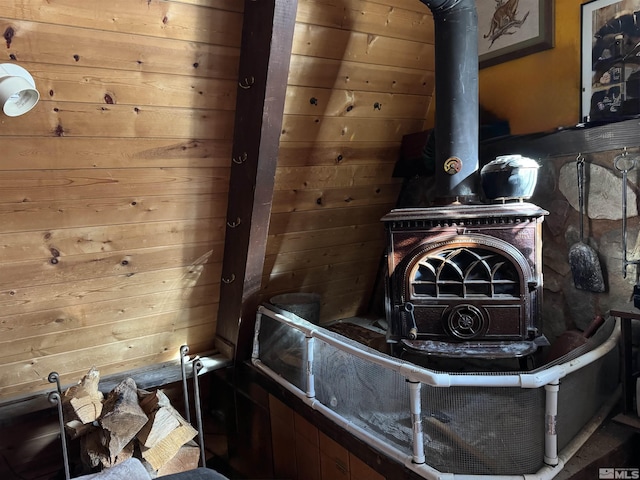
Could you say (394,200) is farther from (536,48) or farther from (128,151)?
(128,151)

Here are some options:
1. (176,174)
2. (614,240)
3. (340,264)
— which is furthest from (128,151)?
(614,240)

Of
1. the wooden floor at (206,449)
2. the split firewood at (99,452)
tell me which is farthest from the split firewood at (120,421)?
the wooden floor at (206,449)

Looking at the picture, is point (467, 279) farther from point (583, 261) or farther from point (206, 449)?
point (206, 449)

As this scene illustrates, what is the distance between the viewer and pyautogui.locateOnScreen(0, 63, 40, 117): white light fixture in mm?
1471

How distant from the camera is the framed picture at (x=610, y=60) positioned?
1.84 m

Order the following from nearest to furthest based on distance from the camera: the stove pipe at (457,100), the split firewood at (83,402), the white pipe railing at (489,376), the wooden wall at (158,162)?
the white pipe railing at (489,376)
the wooden wall at (158,162)
the stove pipe at (457,100)
the split firewood at (83,402)

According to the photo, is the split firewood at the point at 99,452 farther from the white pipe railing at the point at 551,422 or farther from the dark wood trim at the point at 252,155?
the white pipe railing at the point at 551,422

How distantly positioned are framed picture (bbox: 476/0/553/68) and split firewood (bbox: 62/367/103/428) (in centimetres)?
243

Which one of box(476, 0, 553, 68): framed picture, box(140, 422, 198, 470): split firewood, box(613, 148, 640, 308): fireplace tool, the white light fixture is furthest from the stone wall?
the white light fixture

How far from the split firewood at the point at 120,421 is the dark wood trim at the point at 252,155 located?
0.69m

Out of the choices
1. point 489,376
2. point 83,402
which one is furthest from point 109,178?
point 489,376

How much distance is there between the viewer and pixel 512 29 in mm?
2213

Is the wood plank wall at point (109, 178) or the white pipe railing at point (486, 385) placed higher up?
the wood plank wall at point (109, 178)

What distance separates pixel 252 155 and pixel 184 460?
4.73ft
